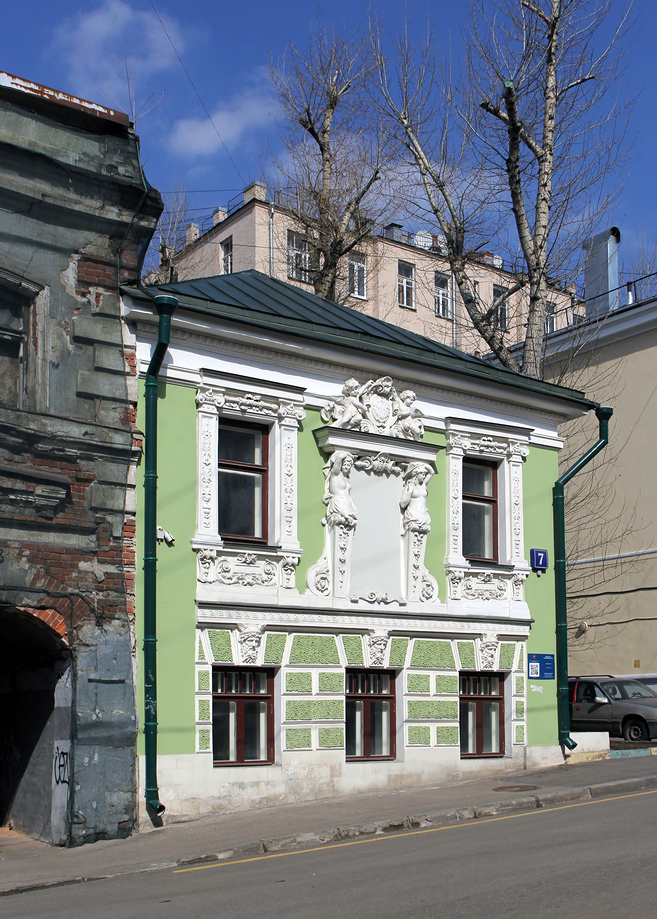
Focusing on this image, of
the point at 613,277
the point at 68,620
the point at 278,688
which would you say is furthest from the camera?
the point at 613,277

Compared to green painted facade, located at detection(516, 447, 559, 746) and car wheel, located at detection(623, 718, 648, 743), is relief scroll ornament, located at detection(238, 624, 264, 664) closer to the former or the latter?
green painted facade, located at detection(516, 447, 559, 746)

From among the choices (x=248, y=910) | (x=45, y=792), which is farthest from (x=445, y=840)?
→ (x=45, y=792)

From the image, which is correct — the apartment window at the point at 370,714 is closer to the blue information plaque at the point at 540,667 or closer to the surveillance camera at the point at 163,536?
the blue information plaque at the point at 540,667

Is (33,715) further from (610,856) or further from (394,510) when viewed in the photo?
(610,856)

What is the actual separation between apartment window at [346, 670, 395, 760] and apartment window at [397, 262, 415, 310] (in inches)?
1220

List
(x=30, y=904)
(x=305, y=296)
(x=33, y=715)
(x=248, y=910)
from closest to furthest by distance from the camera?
(x=248, y=910) < (x=30, y=904) < (x=33, y=715) < (x=305, y=296)

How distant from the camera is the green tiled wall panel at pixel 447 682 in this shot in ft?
53.1

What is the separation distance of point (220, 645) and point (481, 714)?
502cm

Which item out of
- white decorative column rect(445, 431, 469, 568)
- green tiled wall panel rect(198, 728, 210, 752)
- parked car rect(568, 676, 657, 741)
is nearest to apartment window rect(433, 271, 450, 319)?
parked car rect(568, 676, 657, 741)

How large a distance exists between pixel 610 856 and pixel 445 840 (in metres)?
2.23

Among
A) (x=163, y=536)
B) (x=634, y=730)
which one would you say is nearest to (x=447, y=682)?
(x=163, y=536)

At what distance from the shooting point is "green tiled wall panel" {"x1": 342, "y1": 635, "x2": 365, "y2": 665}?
15.3 metres

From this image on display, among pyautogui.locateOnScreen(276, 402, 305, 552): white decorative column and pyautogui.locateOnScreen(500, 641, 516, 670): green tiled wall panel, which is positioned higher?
pyautogui.locateOnScreen(276, 402, 305, 552): white decorative column

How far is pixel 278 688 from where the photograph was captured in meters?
14.6
